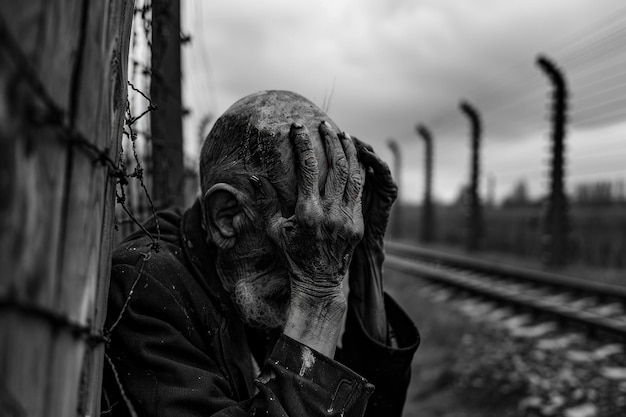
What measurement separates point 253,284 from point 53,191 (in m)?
1.16

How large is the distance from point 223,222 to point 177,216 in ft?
1.45

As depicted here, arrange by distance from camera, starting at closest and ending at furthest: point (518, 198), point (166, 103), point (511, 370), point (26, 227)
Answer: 1. point (26, 227)
2. point (166, 103)
3. point (511, 370)
4. point (518, 198)

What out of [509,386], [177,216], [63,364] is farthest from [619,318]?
[63,364]

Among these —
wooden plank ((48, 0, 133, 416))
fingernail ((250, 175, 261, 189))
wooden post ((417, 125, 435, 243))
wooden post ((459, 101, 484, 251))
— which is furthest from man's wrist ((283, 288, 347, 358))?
wooden post ((417, 125, 435, 243))

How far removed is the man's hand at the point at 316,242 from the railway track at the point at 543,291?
17.3 ft

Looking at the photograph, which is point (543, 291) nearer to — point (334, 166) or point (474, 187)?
point (474, 187)

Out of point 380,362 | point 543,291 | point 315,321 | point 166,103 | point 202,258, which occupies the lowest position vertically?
point 543,291

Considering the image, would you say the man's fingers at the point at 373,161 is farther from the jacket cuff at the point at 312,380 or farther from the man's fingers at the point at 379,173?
the jacket cuff at the point at 312,380

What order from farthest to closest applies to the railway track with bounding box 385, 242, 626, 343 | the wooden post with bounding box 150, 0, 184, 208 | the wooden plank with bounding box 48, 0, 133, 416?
the railway track with bounding box 385, 242, 626, 343 < the wooden post with bounding box 150, 0, 184, 208 < the wooden plank with bounding box 48, 0, 133, 416

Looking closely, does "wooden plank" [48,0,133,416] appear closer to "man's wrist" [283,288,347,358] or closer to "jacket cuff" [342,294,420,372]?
"man's wrist" [283,288,347,358]

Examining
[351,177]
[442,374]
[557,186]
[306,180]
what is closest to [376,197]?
[351,177]

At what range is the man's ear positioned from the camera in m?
2.00

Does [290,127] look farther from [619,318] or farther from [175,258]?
[619,318]

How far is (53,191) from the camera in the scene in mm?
941
